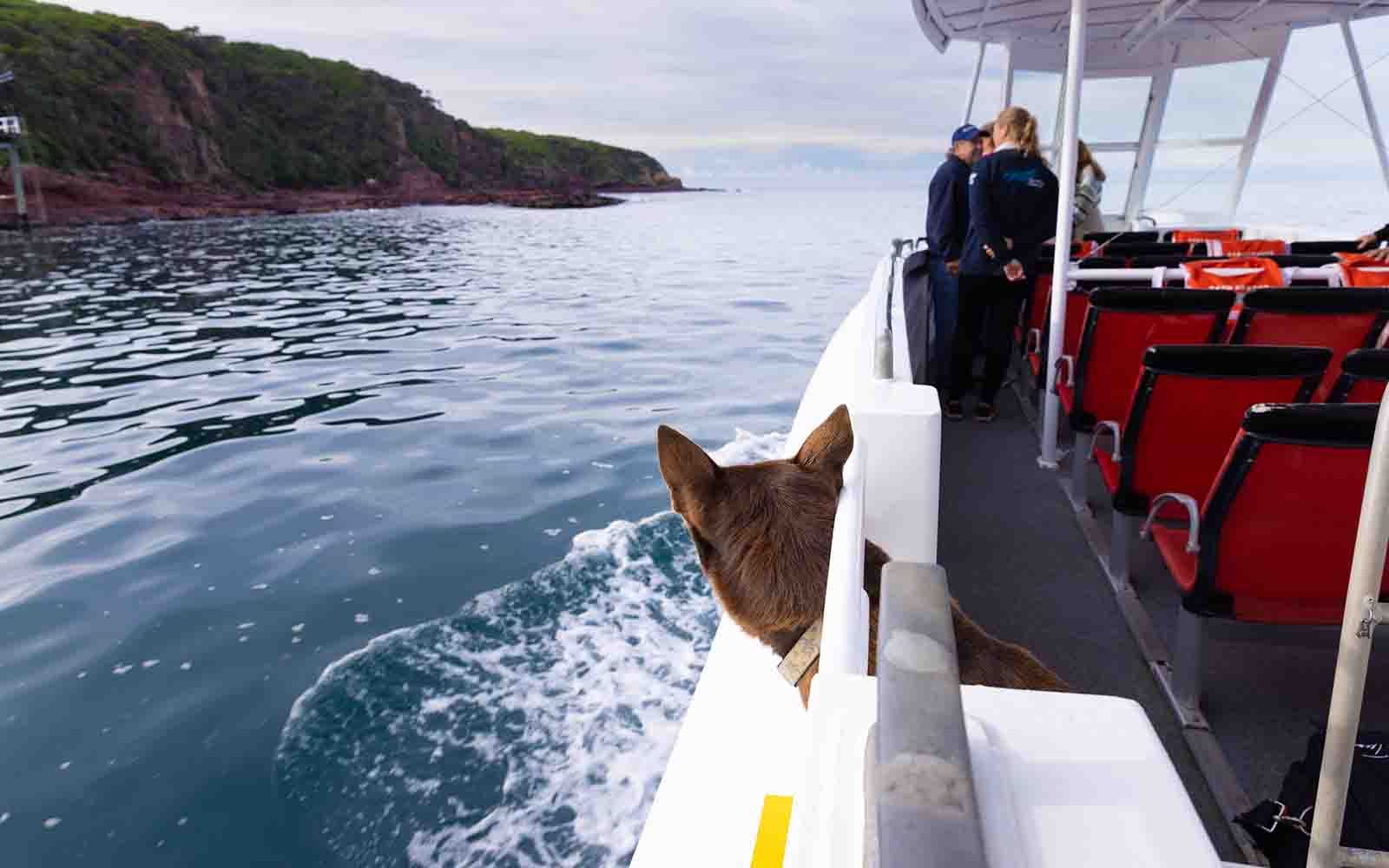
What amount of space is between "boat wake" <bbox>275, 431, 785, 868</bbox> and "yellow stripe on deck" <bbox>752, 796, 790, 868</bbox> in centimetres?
244

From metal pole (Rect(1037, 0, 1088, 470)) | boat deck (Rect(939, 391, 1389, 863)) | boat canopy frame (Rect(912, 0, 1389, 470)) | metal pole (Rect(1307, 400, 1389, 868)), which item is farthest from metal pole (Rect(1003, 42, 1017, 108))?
metal pole (Rect(1307, 400, 1389, 868))

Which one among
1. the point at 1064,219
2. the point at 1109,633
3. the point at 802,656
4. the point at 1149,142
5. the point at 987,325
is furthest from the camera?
the point at 1149,142

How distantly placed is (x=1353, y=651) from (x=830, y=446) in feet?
3.60

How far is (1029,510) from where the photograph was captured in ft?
14.5

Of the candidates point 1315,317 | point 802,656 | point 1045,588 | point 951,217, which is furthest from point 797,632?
point 951,217

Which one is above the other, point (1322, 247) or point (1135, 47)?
point (1135, 47)

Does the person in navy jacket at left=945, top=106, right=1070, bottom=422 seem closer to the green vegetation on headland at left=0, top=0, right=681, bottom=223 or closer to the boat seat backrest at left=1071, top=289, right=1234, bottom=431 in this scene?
the boat seat backrest at left=1071, top=289, right=1234, bottom=431

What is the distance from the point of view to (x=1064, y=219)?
4.60m

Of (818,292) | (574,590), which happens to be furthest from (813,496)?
(818,292)

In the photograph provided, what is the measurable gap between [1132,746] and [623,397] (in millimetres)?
10540

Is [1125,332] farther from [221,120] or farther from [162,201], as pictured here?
[221,120]

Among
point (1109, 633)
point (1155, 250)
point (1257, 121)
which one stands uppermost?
point (1257, 121)

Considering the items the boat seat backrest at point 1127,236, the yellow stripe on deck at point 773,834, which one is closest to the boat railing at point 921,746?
the yellow stripe on deck at point 773,834

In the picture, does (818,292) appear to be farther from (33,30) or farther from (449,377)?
(33,30)
